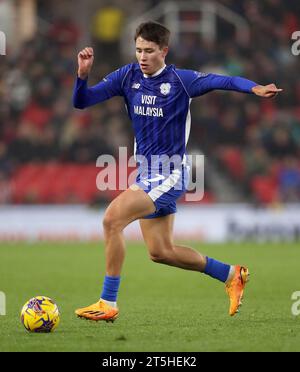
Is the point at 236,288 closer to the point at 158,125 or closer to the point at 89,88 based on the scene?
the point at 158,125

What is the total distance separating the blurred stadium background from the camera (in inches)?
766

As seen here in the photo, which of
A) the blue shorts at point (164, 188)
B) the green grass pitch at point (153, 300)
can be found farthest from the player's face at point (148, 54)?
the green grass pitch at point (153, 300)

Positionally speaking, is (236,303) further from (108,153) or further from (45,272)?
(108,153)

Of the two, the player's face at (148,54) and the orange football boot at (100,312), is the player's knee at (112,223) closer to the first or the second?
the orange football boot at (100,312)

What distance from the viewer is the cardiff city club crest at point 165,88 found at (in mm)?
8305

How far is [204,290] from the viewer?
11570 mm

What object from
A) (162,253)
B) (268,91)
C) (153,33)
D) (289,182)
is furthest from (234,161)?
(268,91)

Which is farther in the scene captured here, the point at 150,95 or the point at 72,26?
the point at 72,26

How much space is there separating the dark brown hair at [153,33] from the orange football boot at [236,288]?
6.86 feet

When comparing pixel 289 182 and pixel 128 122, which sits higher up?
pixel 128 122

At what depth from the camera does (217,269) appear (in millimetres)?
8531

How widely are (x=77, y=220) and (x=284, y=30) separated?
7.37 metres

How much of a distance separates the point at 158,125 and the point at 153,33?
30.5 inches
